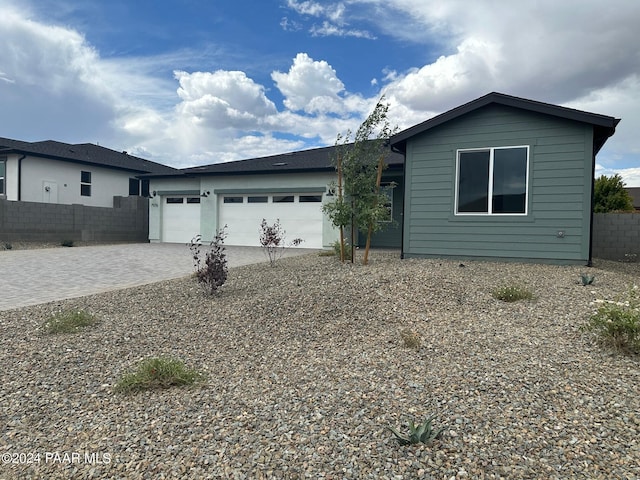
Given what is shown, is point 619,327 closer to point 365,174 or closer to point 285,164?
point 365,174

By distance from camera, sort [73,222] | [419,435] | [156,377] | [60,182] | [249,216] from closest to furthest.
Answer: [419,435] → [156,377] → [249,216] → [73,222] → [60,182]

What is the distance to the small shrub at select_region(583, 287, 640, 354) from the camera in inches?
134

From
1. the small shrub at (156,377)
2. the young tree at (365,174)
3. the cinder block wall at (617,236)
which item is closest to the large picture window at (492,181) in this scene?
the young tree at (365,174)

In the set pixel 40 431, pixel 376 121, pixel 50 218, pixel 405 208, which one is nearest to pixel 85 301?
pixel 40 431

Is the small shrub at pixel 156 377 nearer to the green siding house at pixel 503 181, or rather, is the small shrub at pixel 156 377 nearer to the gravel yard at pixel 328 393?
the gravel yard at pixel 328 393

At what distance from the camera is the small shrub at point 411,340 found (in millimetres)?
3829

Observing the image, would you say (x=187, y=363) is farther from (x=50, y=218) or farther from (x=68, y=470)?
(x=50, y=218)

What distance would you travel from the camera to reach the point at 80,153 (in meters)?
20.9

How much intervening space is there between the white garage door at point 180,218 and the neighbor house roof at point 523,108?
10.5 meters

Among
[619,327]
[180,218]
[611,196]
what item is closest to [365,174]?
[619,327]

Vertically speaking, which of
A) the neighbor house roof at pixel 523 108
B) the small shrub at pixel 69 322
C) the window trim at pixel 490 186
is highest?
the neighbor house roof at pixel 523 108

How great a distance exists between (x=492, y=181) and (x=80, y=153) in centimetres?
2025

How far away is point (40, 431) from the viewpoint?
2.66 m

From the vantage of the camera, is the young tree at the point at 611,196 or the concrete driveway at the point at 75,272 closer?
the concrete driveway at the point at 75,272
